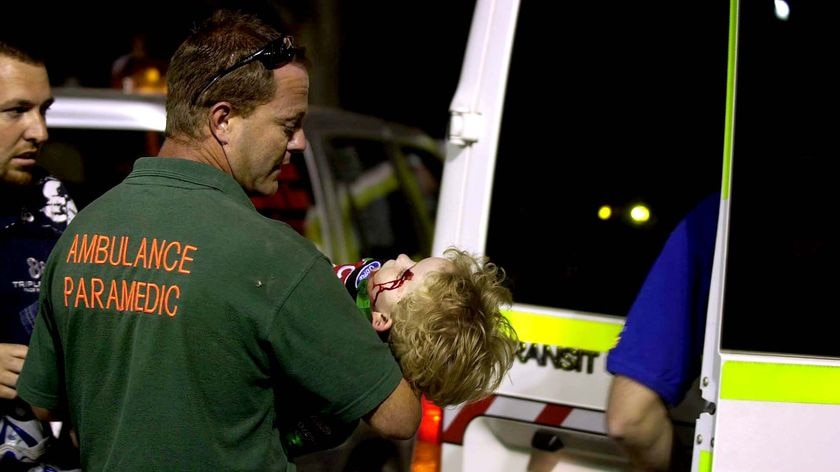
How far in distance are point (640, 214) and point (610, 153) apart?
7.0 inches

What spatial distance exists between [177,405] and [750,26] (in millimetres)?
1461

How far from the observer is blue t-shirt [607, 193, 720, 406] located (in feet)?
8.48

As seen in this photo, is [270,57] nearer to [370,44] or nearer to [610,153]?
[610,153]

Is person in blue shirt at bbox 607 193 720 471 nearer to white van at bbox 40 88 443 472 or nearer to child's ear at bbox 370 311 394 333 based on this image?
child's ear at bbox 370 311 394 333

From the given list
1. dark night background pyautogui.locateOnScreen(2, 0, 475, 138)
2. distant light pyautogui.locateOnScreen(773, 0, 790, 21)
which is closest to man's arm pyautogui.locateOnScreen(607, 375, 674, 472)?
distant light pyautogui.locateOnScreen(773, 0, 790, 21)

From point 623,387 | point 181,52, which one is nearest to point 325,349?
point 181,52

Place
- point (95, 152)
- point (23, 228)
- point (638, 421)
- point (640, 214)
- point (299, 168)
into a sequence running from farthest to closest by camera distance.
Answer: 1. point (299, 168)
2. point (95, 152)
3. point (640, 214)
4. point (23, 228)
5. point (638, 421)

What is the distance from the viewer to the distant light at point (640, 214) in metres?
3.01

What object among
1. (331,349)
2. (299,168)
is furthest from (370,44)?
(331,349)

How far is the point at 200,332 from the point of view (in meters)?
1.99

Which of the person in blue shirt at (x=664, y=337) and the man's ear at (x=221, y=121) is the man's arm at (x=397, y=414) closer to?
the man's ear at (x=221, y=121)

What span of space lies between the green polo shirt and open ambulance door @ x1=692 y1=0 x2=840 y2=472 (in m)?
0.79

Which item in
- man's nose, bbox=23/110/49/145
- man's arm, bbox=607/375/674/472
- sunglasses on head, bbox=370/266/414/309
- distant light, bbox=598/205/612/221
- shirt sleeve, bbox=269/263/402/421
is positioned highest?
man's nose, bbox=23/110/49/145

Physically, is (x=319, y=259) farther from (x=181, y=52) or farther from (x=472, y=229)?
(x=472, y=229)
